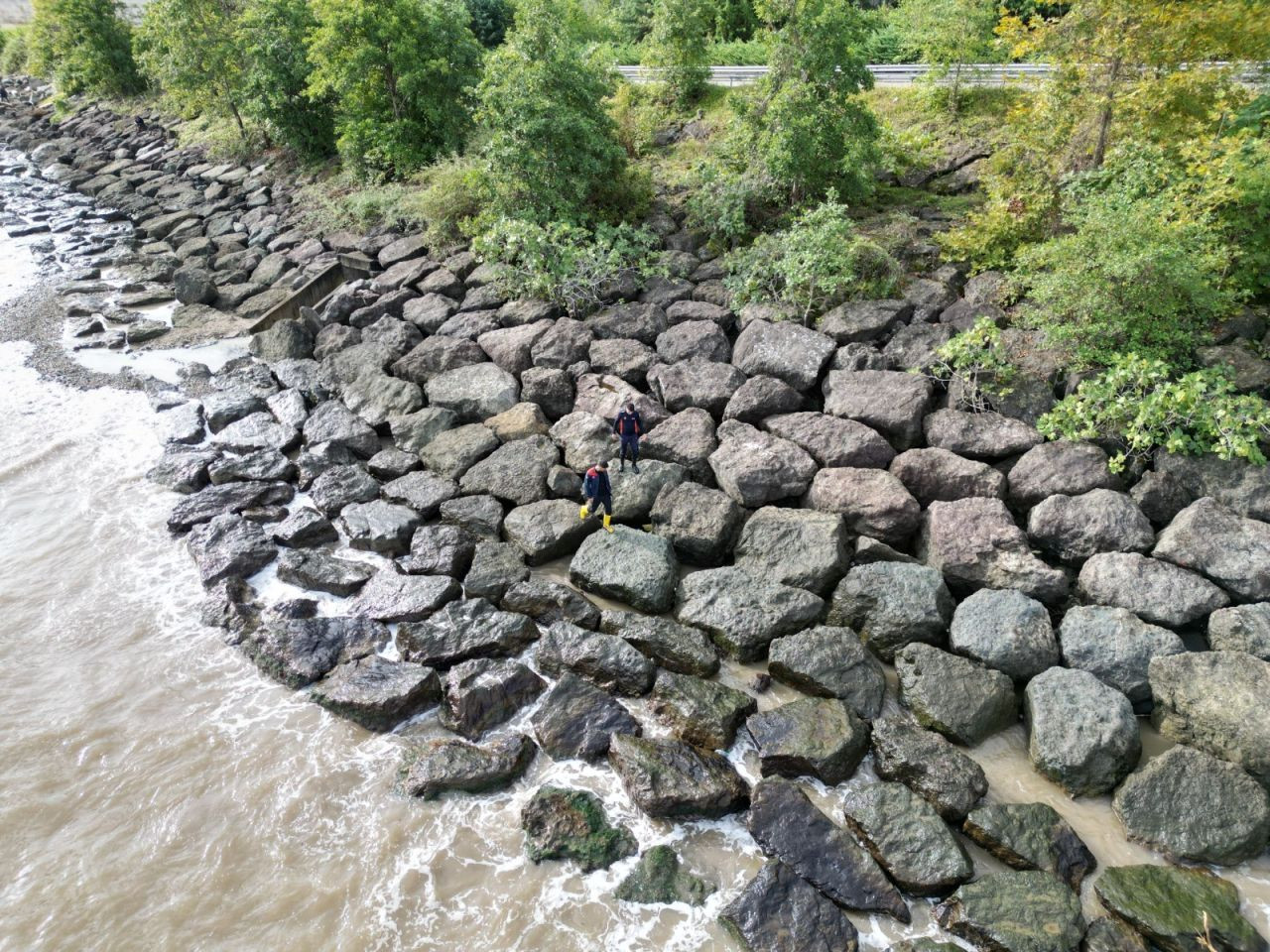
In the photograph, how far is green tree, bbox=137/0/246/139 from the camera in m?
26.5

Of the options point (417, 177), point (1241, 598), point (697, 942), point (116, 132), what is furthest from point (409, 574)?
point (116, 132)

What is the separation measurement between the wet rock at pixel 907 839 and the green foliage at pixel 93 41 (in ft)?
151

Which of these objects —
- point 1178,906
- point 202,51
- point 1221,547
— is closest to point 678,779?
point 1178,906

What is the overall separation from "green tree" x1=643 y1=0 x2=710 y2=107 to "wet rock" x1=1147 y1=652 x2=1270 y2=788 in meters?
18.5

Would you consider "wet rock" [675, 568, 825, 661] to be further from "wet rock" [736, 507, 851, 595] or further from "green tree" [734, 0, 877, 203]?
"green tree" [734, 0, 877, 203]

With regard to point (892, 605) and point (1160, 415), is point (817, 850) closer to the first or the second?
point (892, 605)

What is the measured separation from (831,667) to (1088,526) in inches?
150

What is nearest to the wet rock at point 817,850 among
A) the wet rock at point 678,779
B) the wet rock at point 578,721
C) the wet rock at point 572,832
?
the wet rock at point 678,779

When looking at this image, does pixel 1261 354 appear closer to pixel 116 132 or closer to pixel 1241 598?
pixel 1241 598

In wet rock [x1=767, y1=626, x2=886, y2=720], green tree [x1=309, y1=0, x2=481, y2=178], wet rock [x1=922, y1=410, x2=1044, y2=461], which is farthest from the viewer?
green tree [x1=309, y1=0, x2=481, y2=178]

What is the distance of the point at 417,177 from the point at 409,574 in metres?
13.8

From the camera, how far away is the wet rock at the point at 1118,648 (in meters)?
8.00

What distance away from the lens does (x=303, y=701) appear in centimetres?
875

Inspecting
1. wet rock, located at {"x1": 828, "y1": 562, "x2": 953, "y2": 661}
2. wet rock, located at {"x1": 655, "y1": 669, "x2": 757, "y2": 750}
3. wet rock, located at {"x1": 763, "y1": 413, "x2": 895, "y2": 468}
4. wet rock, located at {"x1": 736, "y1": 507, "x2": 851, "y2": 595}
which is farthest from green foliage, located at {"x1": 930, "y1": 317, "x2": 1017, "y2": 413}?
wet rock, located at {"x1": 655, "y1": 669, "x2": 757, "y2": 750}
